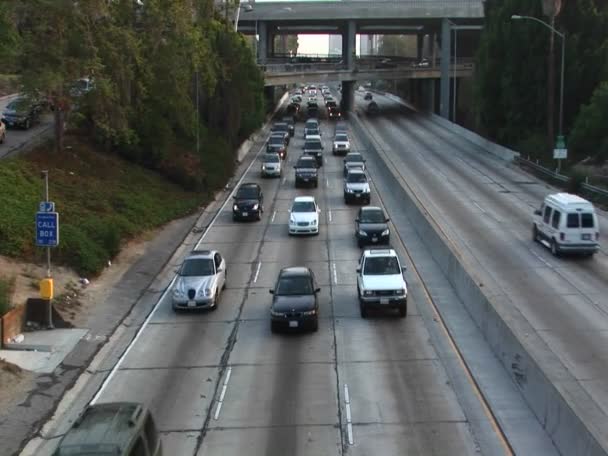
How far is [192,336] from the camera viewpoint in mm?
24469

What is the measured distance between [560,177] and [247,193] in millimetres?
18829

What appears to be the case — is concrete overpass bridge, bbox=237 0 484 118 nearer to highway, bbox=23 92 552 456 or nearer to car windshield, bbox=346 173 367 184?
car windshield, bbox=346 173 367 184

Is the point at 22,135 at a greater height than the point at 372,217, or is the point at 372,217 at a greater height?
the point at 22,135

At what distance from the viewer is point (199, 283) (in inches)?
1069

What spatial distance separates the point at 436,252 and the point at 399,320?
306 inches

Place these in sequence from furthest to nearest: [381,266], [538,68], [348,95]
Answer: [348,95] → [538,68] → [381,266]

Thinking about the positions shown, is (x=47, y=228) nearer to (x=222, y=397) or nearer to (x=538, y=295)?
(x=222, y=397)

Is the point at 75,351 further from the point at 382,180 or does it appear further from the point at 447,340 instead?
the point at 382,180

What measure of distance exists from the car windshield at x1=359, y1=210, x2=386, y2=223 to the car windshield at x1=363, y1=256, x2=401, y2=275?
9387 millimetres

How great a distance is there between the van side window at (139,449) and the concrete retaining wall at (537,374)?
255 inches

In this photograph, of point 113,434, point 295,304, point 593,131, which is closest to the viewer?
point 113,434

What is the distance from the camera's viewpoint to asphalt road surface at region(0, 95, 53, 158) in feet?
139

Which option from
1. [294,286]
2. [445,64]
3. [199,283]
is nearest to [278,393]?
[294,286]

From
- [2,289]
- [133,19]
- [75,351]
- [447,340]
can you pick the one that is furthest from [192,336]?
[133,19]
